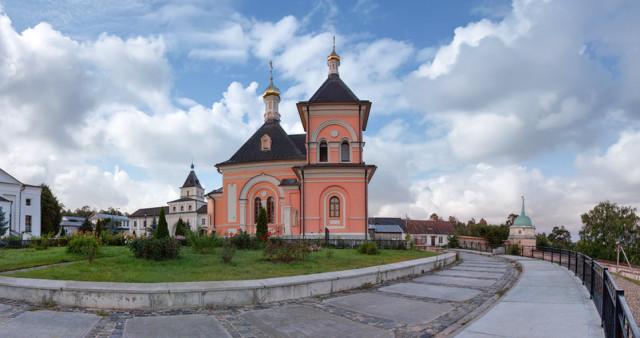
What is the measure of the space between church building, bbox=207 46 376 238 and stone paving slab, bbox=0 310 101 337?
1588 centimetres

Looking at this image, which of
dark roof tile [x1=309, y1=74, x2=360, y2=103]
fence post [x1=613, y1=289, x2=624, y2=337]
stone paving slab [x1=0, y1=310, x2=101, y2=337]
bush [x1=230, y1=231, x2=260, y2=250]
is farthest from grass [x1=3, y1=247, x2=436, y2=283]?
dark roof tile [x1=309, y1=74, x2=360, y2=103]

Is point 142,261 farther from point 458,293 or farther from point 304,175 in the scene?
point 304,175

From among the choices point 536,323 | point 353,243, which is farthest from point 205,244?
point 536,323

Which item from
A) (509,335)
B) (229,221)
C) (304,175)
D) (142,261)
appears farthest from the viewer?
(229,221)

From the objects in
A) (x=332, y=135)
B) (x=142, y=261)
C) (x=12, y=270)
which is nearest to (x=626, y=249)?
(x=332, y=135)

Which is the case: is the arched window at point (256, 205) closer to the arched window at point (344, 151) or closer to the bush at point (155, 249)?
the arched window at point (344, 151)

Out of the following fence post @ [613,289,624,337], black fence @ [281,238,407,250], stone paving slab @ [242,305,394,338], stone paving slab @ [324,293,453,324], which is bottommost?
black fence @ [281,238,407,250]

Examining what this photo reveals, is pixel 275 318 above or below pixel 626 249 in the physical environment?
above

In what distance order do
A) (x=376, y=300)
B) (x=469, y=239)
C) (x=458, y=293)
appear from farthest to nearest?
1. (x=469, y=239)
2. (x=458, y=293)
3. (x=376, y=300)

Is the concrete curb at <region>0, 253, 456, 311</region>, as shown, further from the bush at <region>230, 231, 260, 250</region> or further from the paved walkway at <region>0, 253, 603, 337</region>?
the bush at <region>230, 231, 260, 250</region>

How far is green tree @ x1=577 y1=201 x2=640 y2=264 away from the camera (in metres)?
47.5

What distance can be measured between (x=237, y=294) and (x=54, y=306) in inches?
134

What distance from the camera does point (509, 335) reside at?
517 centimetres

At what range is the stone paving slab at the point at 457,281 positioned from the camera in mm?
10219
